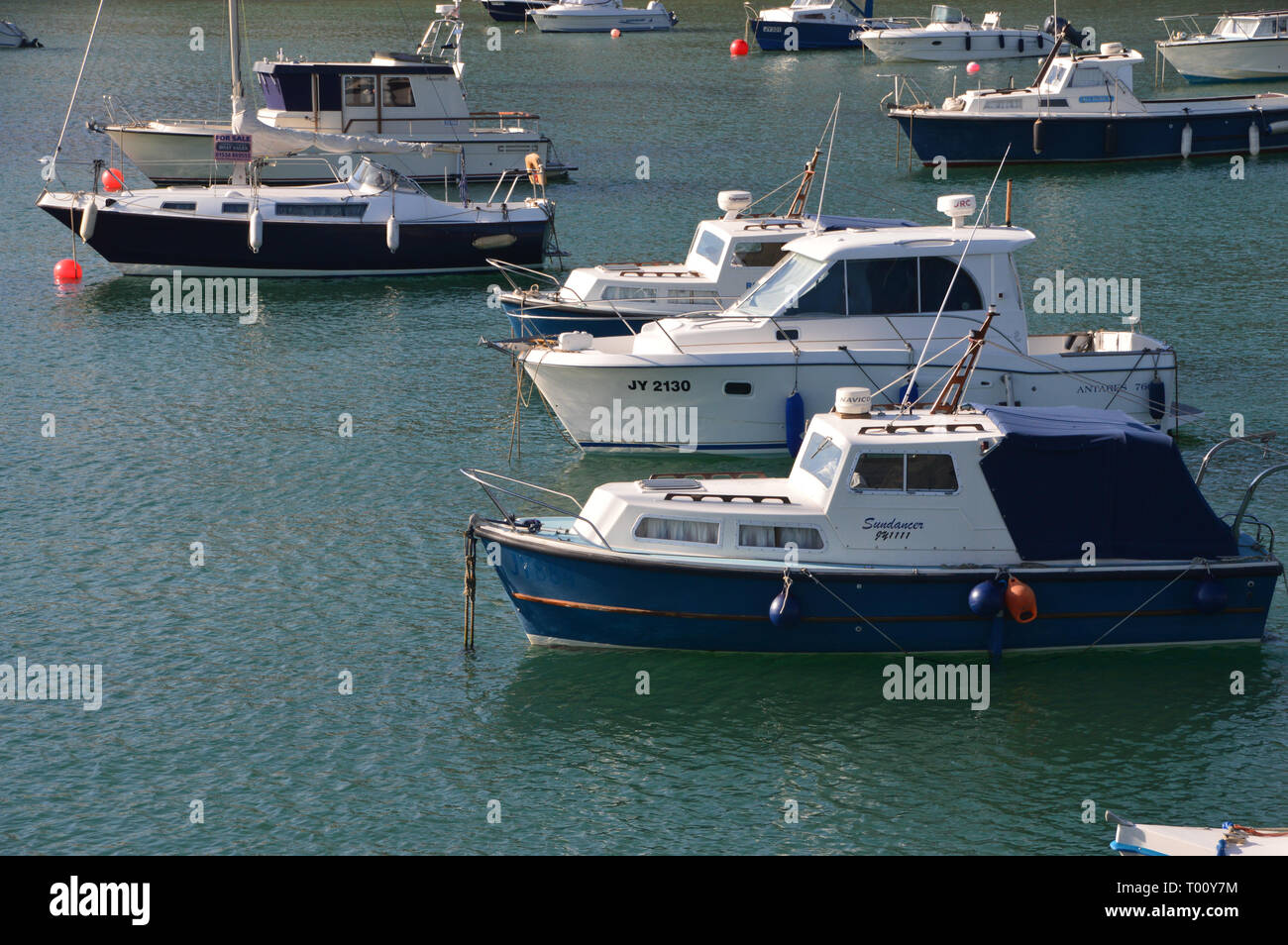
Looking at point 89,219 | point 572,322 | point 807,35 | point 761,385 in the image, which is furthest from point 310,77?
point 807,35

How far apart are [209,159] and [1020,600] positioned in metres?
30.8

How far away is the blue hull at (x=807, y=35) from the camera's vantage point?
236 feet

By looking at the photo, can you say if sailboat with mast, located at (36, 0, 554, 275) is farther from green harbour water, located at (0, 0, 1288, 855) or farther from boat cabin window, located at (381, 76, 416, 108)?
boat cabin window, located at (381, 76, 416, 108)

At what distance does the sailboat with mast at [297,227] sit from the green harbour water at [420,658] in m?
0.78

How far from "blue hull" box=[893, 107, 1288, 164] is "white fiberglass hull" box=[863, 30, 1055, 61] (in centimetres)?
2289

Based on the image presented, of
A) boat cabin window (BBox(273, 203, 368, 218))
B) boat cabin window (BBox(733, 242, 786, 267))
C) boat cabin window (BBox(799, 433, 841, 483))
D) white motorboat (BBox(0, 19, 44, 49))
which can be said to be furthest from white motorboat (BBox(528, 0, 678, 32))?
boat cabin window (BBox(799, 433, 841, 483))

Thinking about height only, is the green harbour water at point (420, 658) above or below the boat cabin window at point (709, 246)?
below

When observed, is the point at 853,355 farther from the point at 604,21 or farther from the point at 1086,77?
the point at 604,21

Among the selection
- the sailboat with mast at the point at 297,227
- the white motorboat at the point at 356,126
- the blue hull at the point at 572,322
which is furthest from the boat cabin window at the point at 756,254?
the white motorboat at the point at 356,126

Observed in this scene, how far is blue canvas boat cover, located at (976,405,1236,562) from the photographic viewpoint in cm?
1623

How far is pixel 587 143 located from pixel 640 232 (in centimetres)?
1318

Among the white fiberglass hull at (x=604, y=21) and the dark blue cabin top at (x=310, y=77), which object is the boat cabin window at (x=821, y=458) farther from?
the white fiberglass hull at (x=604, y=21)

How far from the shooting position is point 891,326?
22438mm
